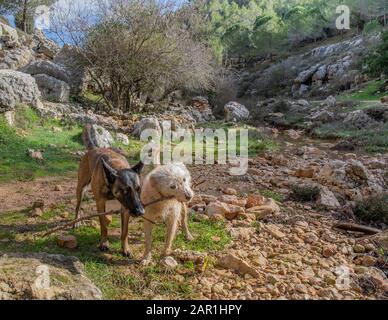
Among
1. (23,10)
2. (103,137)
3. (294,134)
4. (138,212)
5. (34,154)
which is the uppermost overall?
(23,10)

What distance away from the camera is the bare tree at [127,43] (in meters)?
16.4

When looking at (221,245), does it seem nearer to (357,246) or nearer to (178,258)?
(178,258)

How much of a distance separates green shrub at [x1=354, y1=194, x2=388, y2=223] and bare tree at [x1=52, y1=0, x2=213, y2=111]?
12031 mm

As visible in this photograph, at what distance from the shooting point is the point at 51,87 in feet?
52.4

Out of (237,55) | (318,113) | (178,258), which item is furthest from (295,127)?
(237,55)

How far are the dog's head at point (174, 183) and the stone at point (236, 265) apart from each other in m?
0.72

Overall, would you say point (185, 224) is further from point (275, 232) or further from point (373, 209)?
point (373, 209)

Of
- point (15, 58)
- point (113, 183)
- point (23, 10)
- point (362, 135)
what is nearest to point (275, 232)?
point (113, 183)

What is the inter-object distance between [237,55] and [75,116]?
134 ft

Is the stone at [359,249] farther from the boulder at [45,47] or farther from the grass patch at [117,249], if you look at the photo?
the boulder at [45,47]

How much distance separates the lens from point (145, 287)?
380 cm

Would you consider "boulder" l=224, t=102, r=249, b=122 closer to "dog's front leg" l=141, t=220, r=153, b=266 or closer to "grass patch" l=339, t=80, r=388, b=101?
"grass patch" l=339, t=80, r=388, b=101

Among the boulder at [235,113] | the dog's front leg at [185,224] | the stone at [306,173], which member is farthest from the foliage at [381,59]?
the dog's front leg at [185,224]

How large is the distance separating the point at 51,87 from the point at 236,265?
13.6m
